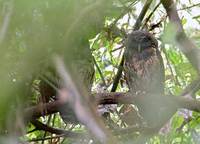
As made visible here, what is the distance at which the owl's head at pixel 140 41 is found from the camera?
6.31 ft

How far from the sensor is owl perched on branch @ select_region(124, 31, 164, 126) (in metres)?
1.94

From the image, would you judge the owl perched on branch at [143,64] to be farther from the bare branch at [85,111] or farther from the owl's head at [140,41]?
the bare branch at [85,111]

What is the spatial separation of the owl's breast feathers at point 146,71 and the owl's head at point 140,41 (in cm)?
2

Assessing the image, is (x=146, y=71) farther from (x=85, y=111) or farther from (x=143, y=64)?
(x=85, y=111)

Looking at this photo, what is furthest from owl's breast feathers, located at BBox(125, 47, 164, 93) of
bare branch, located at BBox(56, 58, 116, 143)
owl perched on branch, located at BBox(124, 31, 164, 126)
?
bare branch, located at BBox(56, 58, 116, 143)

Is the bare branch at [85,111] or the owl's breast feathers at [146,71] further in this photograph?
the owl's breast feathers at [146,71]

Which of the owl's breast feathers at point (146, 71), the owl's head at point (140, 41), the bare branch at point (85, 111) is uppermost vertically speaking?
the owl's head at point (140, 41)

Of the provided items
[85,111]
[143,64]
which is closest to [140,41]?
[143,64]

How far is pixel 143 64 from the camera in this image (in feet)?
6.61

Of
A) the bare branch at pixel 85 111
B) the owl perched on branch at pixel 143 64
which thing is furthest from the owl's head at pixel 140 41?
the bare branch at pixel 85 111

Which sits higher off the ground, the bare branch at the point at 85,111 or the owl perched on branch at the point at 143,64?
the owl perched on branch at the point at 143,64

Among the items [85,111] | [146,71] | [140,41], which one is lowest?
[85,111]

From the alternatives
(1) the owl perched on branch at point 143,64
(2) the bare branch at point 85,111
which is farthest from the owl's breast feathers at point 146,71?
(2) the bare branch at point 85,111

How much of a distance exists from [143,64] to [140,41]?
10 centimetres
